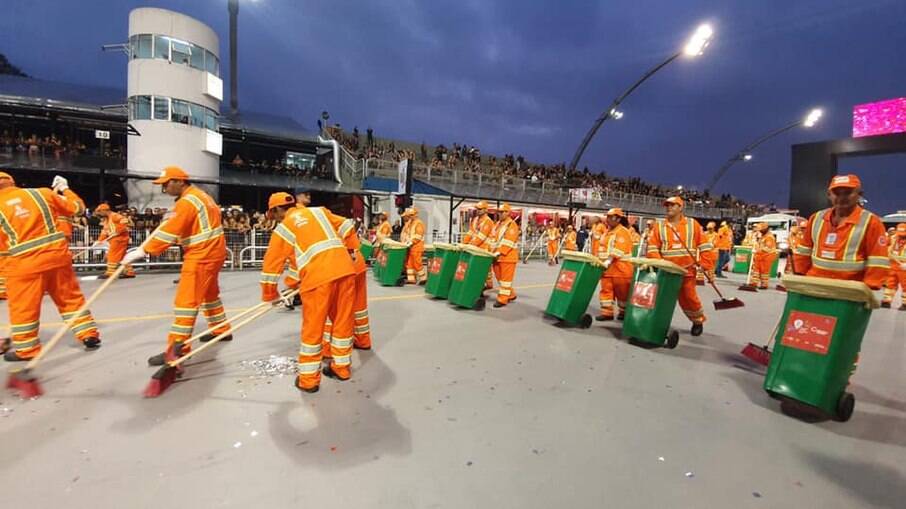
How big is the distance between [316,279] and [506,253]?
4.08 meters

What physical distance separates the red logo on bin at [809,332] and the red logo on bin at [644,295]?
1502 millimetres

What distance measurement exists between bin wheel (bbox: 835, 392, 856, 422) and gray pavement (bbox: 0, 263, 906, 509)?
71 millimetres

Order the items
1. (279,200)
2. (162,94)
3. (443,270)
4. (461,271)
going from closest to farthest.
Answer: (279,200) < (461,271) < (443,270) < (162,94)

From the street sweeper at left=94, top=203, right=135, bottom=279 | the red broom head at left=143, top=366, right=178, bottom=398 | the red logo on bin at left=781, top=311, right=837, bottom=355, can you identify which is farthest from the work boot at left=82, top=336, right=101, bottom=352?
the red logo on bin at left=781, top=311, right=837, bottom=355

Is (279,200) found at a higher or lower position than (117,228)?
higher

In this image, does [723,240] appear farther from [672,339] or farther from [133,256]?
[133,256]

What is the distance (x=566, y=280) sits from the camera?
18.6ft

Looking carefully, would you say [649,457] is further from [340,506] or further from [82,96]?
[82,96]

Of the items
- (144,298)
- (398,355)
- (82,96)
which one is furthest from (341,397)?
(82,96)

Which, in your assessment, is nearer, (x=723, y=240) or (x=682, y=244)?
(x=682, y=244)

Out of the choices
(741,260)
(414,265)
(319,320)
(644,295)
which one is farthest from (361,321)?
(741,260)

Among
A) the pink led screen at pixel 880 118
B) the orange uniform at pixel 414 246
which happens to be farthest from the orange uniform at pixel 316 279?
the pink led screen at pixel 880 118

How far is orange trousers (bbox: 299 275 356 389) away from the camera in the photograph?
10.9ft

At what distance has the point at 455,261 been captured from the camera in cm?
723
